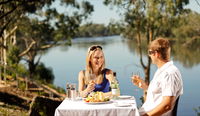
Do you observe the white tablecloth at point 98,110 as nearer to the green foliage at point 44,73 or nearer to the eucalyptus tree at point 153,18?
the eucalyptus tree at point 153,18

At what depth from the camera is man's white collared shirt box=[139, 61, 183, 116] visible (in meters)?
3.52

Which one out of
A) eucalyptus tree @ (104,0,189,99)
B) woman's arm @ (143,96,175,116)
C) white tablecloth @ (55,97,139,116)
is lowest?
white tablecloth @ (55,97,139,116)

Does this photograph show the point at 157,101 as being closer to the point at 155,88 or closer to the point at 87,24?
the point at 155,88

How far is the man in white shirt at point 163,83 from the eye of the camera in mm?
3508

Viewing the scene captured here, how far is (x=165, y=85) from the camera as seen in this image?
353 cm

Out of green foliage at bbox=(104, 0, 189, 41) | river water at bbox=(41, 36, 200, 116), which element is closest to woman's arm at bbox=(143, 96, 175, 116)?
river water at bbox=(41, 36, 200, 116)

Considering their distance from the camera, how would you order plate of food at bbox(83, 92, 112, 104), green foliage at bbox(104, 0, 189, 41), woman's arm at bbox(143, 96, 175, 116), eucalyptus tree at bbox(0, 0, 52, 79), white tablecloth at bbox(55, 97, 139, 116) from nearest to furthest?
1. woman's arm at bbox(143, 96, 175, 116)
2. white tablecloth at bbox(55, 97, 139, 116)
3. plate of food at bbox(83, 92, 112, 104)
4. eucalyptus tree at bbox(0, 0, 52, 79)
5. green foliage at bbox(104, 0, 189, 41)

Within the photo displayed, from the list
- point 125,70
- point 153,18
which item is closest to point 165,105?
point 153,18

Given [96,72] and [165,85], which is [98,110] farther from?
[96,72]

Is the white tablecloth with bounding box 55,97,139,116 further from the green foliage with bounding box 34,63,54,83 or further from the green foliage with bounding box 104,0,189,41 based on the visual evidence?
the green foliage with bounding box 34,63,54,83

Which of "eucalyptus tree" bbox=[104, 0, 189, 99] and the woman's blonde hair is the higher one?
"eucalyptus tree" bbox=[104, 0, 189, 99]

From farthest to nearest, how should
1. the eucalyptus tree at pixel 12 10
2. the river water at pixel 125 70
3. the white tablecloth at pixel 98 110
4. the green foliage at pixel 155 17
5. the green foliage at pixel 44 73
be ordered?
the green foliage at pixel 44 73, the river water at pixel 125 70, the green foliage at pixel 155 17, the eucalyptus tree at pixel 12 10, the white tablecloth at pixel 98 110

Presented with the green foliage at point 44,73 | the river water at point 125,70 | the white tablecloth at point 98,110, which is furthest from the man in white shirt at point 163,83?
the green foliage at point 44,73

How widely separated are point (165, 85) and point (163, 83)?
4cm
